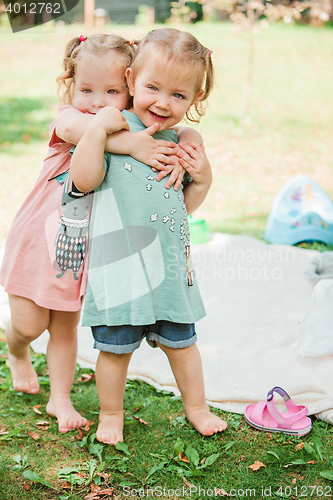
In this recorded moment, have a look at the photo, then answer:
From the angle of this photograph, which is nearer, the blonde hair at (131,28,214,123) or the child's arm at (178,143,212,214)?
the blonde hair at (131,28,214,123)

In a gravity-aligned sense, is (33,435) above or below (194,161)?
below

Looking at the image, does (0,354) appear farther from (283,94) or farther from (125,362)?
(283,94)

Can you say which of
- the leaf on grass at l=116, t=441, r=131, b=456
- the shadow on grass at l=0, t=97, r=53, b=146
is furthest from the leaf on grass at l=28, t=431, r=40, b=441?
the shadow on grass at l=0, t=97, r=53, b=146

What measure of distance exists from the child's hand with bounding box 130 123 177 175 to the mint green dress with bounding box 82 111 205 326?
30 millimetres

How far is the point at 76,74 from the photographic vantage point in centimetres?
178

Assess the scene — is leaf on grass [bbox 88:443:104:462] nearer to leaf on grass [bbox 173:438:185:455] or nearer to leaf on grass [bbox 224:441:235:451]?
leaf on grass [bbox 173:438:185:455]

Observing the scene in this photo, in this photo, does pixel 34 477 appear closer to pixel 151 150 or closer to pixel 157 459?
pixel 157 459

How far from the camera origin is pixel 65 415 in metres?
2.08

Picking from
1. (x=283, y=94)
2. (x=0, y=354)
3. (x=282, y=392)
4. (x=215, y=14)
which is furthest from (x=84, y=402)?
(x=215, y=14)

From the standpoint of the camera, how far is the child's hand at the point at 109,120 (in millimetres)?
1615

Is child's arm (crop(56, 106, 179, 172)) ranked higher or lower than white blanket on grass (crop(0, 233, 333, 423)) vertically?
higher

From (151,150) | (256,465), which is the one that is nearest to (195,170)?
(151,150)

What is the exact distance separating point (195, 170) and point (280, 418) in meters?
1.10

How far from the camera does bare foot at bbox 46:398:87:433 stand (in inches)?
81.0
